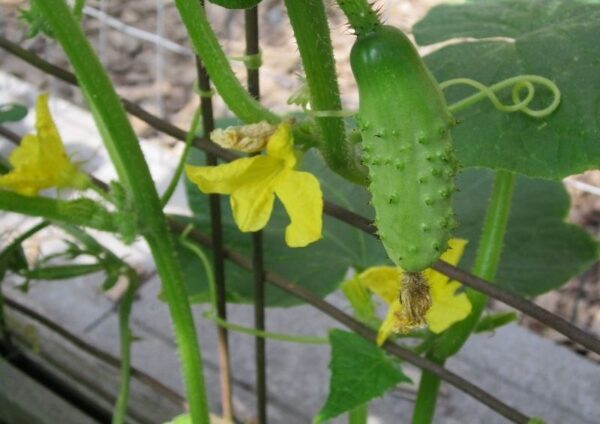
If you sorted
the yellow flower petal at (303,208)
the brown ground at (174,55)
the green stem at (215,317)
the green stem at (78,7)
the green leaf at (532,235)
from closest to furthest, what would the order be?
the yellow flower petal at (303,208) → the green stem at (78,7) → the green stem at (215,317) → the green leaf at (532,235) → the brown ground at (174,55)

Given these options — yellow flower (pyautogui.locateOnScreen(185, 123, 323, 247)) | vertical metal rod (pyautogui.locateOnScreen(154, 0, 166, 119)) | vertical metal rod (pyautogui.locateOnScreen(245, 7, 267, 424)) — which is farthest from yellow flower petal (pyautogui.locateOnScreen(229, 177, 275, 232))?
vertical metal rod (pyautogui.locateOnScreen(154, 0, 166, 119))

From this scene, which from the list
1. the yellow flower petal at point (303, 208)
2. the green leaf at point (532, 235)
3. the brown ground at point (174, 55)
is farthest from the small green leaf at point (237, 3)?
the brown ground at point (174, 55)

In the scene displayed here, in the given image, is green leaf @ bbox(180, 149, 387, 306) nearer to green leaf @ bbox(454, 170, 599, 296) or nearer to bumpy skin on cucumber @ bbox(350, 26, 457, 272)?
green leaf @ bbox(454, 170, 599, 296)

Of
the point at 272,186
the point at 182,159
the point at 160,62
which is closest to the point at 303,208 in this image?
the point at 272,186

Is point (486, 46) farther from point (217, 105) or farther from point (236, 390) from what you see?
point (217, 105)

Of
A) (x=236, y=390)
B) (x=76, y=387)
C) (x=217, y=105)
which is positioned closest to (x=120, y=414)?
(x=76, y=387)

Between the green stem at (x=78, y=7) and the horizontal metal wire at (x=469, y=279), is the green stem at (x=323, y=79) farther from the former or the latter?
the green stem at (x=78, y=7)

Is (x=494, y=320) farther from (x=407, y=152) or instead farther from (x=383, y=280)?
(x=407, y=152)
